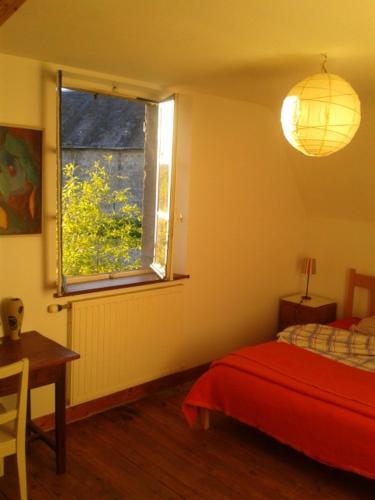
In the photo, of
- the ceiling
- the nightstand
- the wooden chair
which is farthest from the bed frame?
the wooden chair

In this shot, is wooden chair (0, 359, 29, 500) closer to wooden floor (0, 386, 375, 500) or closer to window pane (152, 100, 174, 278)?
wooden floor (0, 386, 375, 500)

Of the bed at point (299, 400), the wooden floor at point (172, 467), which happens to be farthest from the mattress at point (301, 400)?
the wooden floor at point (172, 467)

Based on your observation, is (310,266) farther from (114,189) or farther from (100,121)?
(100,121)

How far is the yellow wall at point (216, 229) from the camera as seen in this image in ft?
9.07

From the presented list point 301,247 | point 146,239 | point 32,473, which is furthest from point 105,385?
point 301,247

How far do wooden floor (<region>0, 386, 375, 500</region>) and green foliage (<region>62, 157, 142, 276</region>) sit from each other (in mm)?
1060

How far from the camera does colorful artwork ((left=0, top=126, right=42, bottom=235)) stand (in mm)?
2625

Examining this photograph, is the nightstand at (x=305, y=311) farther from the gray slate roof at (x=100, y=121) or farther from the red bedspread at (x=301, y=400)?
the gray slate roof at (x=100, y=121)

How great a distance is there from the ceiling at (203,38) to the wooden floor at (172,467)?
2.24m

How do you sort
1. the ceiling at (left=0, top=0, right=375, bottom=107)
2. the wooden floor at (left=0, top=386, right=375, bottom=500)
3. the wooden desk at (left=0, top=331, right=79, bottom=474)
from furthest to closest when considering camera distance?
the wooden floor at (left=0, top=386, right=375, bottom=500), the wooden desk at (left=0, top=331, right=79, bottom=474), the ceiling at (left=0, top=0, right=375, bottom=107)

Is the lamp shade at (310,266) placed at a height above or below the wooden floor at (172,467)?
above

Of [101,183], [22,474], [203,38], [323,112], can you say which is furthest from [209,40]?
[22,474]

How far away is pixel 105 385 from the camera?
319 centimetres

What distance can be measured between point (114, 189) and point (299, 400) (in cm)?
187
